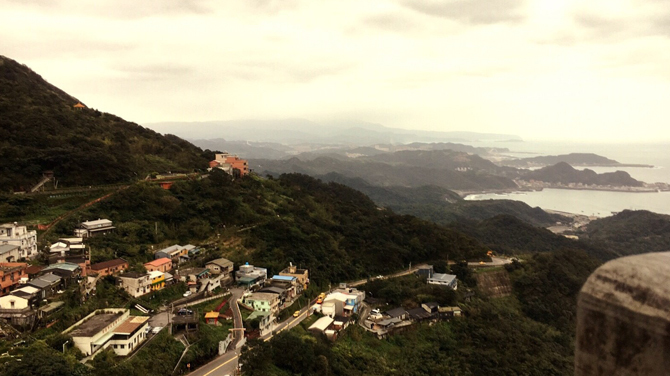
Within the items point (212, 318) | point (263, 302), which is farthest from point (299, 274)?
point (212, 318)

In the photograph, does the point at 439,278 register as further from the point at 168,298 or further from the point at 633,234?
the point at 633,234

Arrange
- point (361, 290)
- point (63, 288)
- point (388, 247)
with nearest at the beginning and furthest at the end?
point (63, 288)
point (361, 290)
point (388, 247)

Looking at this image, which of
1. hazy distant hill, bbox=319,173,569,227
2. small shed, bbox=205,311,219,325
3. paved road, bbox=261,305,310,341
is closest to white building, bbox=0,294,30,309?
small shed, bbox=205,311,219,325

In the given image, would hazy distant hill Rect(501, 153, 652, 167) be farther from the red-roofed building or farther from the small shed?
the red-roofed building

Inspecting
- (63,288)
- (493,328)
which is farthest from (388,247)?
(63,288)

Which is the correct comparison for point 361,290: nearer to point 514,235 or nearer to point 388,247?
point 388,247

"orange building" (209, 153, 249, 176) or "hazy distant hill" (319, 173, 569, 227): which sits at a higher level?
"orange building" (209, 153, 249, 176)
